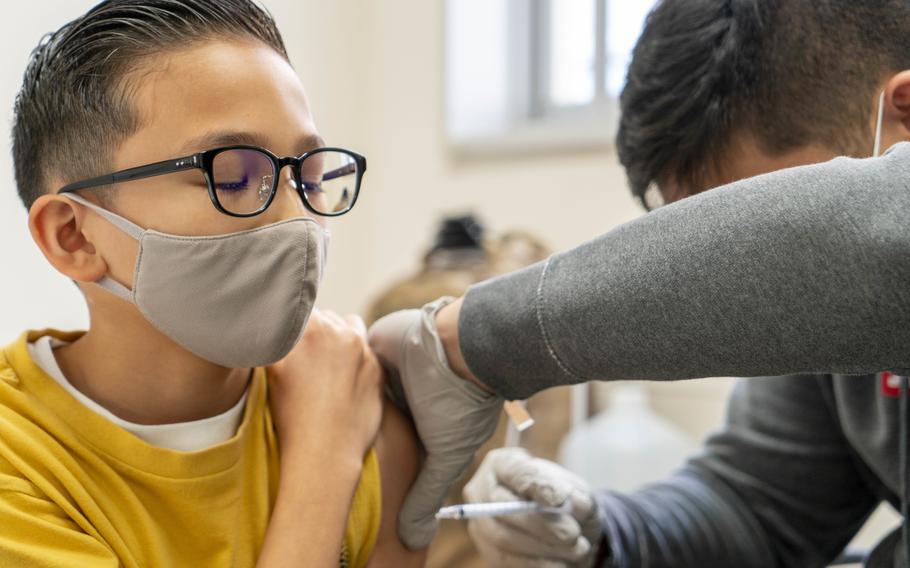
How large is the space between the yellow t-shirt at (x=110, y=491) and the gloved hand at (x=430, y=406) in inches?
4.1

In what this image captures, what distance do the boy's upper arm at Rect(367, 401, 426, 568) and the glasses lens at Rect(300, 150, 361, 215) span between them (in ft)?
1.05

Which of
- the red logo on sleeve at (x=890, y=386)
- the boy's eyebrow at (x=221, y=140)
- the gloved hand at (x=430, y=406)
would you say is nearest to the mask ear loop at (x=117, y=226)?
the boy's eyebrow at (x=221, y=140)

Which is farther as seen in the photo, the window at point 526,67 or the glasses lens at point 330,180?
the window at point 526,67

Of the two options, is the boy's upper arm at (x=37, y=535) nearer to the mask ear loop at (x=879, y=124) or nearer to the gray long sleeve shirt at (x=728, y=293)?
the gray long sleeve shirt at (x=728, y=293)

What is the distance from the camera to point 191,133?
1.00 m

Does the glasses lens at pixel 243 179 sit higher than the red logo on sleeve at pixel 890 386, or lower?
higher

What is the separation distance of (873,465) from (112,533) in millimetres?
1282

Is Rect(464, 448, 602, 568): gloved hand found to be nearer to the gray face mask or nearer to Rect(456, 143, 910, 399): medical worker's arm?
Rect(456, 143, 910, 399): medical worker's arm

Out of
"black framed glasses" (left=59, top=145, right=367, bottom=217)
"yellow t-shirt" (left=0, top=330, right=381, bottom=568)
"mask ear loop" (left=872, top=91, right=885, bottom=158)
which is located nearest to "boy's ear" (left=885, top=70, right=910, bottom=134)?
"mask ear loop" (left=872, top=91, right=885, bottom=158)

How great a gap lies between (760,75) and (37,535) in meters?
1.10

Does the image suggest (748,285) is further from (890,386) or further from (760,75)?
(890,386)

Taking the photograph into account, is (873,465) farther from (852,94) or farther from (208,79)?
(208,79)

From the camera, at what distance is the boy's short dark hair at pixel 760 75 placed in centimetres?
112

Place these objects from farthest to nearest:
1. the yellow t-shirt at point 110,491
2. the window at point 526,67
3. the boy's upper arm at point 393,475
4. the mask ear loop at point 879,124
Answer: the window at point 526,67 < the boy's upper arm at point 393,475 < the mask ear loop at point 879,124 < the yellow t-shirt at point 110,491
